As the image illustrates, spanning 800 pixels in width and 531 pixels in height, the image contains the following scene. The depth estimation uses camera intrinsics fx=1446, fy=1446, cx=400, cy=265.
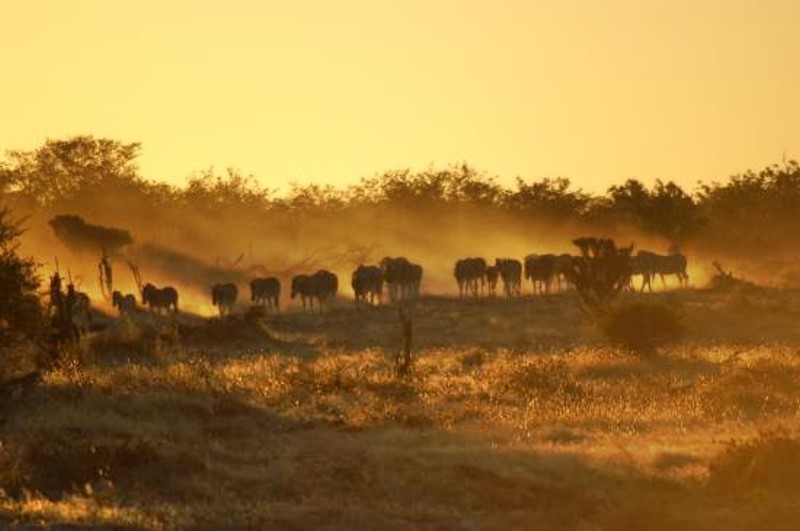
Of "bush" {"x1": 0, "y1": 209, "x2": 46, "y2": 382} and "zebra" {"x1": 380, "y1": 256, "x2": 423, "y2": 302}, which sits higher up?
"zebra" {"x1": 380, "y1": 256, "x2": 423, "y2": 302}

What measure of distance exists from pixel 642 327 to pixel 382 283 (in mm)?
→ 30020

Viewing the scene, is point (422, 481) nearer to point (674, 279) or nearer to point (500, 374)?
point (500, 374)

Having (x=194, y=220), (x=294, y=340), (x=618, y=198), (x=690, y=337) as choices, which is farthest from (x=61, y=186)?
(x=690, y=337)

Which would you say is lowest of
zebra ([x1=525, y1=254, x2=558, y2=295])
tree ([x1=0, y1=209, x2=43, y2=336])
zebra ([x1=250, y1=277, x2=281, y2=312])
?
tree ([x1=0, y1=209, x2=43, y2=336])

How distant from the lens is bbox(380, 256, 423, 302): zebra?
6725 centimetres

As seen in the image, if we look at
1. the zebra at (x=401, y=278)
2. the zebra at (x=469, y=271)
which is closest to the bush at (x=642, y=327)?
the zebra at (x=401, y=278)

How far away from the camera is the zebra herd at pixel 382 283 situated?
207 feet

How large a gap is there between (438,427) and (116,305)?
40.0 meters

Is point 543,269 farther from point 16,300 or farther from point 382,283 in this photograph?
point 16,300

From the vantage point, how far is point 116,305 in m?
63.1

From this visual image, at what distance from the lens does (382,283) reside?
6738 centimetres

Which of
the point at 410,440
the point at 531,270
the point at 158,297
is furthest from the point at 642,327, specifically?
the point at 531,270

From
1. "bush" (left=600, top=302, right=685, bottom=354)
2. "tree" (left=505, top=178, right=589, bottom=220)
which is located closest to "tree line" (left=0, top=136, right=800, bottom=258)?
"tree" (left=505, top=178, right=589, bottom=220)

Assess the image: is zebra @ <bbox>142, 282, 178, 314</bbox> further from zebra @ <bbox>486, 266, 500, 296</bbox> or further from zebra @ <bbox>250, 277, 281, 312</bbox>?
zebra @ <bbox>486, 266, 500, 296</bbox>
